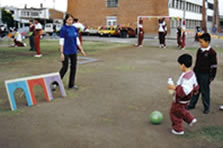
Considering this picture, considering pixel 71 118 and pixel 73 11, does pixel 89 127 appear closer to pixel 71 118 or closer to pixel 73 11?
pixel 71 118

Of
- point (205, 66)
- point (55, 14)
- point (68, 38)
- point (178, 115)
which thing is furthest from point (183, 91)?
point (55, 14)

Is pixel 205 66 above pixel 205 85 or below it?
above

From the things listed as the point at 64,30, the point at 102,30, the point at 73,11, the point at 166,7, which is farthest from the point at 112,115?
the point at 73,11

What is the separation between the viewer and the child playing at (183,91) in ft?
14.3

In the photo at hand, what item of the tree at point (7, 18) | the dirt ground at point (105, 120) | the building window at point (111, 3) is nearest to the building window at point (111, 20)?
the building window at point (111, 3)

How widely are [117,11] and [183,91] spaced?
137 ft

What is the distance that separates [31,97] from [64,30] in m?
1.98

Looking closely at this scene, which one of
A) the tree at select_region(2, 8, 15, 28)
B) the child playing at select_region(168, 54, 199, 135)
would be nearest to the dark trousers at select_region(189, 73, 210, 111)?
the child playing at select_region(168, 54, 199, 135)

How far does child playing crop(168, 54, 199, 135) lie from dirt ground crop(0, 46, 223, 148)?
0.78ft

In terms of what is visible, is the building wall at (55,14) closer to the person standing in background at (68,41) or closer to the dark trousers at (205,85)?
the person standing in background at (68,41)

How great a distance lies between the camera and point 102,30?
119 feet

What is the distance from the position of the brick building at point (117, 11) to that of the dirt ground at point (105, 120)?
33.9 m

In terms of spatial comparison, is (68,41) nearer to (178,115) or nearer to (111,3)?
(178,115)

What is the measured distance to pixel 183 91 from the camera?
171 inches
